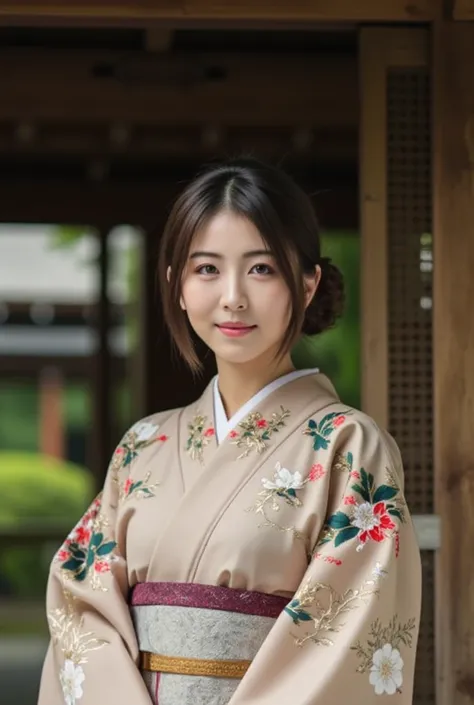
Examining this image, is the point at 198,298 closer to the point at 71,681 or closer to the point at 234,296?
the point at 234,296

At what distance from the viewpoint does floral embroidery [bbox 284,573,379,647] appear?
2266 millimetres

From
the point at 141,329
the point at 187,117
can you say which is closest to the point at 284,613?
A: the point at 187,117

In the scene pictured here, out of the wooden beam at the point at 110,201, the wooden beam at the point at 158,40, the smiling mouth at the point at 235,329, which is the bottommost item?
the smiling mouth at the point at 235,329

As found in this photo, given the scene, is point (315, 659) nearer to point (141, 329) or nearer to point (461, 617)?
point (461, 617)

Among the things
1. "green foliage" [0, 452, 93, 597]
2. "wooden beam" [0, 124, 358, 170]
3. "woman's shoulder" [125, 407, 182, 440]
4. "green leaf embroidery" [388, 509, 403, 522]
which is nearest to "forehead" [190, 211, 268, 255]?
"woman's shoulder" [125, 407, 182, 440]

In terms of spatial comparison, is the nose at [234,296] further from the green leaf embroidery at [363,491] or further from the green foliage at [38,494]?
the green foliage at [38,494]

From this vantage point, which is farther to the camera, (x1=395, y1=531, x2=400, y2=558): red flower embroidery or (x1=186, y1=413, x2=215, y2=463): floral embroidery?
(x1=186, y1=413, x2=215, y2=463): floral embroidery

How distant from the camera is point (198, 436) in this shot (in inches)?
99.9

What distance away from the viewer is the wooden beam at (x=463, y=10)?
297cm

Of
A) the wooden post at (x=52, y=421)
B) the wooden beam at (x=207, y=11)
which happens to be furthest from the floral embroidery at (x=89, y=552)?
the wooden post at (x=52, y=421)

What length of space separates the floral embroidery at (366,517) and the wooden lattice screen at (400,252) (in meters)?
0.78

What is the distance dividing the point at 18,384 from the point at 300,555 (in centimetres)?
1087

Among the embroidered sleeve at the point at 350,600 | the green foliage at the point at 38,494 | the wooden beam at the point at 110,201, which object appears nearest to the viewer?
the embroidered sleeve at the point at 350,600

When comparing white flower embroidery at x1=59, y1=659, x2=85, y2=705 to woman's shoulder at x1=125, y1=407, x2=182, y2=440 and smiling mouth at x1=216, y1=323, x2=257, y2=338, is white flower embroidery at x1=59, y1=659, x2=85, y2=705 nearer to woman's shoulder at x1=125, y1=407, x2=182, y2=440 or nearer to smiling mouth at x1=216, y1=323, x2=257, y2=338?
woman's shoulder at x1=125, y1=407, x2=182, y2=440
